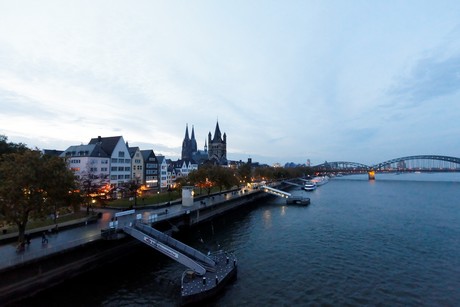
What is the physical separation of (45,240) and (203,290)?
50.0 feet

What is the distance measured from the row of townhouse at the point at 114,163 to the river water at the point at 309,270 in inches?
1209

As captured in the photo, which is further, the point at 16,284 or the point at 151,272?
the point at 151,272

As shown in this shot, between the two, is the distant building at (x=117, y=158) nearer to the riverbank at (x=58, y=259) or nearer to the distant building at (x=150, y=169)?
the distant building at (x=150, y=169)

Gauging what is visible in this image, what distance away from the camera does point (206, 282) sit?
70.9 ft

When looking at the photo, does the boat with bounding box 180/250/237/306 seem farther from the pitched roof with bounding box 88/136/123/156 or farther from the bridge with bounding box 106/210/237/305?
the pitched roof with bounding box 88/136/123/156

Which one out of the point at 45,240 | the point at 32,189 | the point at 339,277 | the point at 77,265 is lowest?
the point at 339,277

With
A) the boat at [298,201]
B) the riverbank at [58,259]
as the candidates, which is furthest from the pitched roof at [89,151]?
the boat at [298,201]

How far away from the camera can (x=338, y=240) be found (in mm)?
37625

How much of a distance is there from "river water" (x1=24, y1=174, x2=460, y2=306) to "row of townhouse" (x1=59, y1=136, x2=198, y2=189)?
1209 inches

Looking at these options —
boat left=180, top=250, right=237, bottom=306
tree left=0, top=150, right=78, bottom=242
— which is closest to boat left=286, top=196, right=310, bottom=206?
boat left=180, top=250, right=237, bottom=306

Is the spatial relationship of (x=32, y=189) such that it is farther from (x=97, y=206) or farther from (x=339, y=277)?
(x=339, y=277)

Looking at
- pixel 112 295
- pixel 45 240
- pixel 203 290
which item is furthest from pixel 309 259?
pixel 45 240

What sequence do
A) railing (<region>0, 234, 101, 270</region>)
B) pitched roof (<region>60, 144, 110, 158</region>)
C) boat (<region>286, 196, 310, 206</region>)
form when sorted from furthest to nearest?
boat (<region>286, 196, 310, 206</region>) → pitched roof (<region>60, 144, 110, 158</region>) → railing (<region>0, 234, 101, 270</region>)

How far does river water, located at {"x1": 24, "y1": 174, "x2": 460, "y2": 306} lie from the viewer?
829 inches
